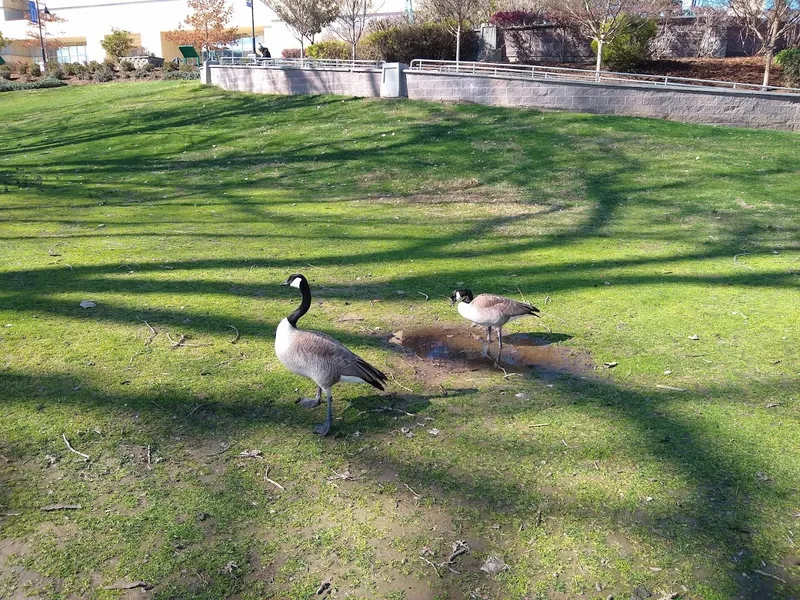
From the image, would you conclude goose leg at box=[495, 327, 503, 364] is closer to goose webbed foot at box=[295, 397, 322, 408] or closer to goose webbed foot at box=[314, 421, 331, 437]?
goose webbed foot at box=[295, 397, 322, 408]

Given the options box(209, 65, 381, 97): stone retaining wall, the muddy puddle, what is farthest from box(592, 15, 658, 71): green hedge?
the muddy puddle

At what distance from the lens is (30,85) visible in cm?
3828

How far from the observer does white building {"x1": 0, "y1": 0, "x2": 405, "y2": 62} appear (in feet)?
186

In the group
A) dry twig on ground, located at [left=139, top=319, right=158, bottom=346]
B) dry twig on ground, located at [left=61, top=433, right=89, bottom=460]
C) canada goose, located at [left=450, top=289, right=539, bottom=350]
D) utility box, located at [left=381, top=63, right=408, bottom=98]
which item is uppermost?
utility box, located at [left=381, top=63, right=408, bottom=98]

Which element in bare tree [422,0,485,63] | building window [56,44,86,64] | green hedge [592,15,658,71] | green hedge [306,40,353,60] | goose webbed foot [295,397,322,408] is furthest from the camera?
building window [56,44,86,64]

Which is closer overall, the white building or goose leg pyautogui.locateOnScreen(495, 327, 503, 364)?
goose leg pyautogui.locateOnScreen(495, 327, 503, 364)

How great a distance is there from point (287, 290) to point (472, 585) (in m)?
5.09

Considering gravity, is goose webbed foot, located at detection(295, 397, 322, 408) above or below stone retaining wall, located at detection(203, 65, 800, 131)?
below

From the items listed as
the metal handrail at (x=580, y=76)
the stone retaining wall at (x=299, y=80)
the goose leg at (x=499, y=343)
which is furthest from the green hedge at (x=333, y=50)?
the goose leg at (x=499, y=343)

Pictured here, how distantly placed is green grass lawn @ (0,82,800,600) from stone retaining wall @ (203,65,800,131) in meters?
8.77

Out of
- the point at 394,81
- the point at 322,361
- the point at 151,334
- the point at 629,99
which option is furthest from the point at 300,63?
the point at 322,361

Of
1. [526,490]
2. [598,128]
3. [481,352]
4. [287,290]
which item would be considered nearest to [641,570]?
[526,490]

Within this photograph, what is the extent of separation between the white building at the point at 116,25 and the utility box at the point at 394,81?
114 ft

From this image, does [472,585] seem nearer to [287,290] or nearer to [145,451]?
[145,451]
